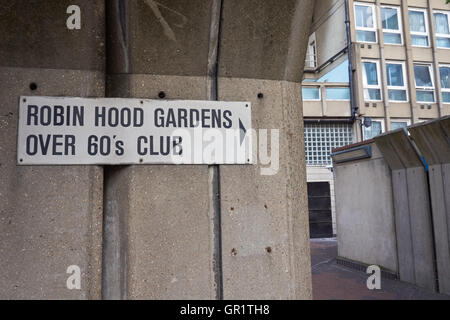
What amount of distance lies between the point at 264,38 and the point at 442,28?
20.8 meters

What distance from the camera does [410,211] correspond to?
7297 millimetres

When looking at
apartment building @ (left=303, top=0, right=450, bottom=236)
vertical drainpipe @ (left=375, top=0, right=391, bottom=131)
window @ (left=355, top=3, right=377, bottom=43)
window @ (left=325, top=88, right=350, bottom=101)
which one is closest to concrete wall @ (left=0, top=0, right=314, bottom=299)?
apartment building @ (left=303, top=0, right=450, bottom=236)

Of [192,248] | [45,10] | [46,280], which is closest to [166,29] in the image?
[45,10]

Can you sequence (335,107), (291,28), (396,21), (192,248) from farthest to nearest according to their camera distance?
(396,21) < (335,107) < (291,28) < (192,248)

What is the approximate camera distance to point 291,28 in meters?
2.32

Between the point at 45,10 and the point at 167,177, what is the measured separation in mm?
1044

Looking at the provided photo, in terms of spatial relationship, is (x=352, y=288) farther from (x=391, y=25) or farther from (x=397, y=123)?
(x=391, y=25)

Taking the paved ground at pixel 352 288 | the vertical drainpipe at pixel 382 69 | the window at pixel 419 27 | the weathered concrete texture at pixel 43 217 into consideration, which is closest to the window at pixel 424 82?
the window at pixel 419 27

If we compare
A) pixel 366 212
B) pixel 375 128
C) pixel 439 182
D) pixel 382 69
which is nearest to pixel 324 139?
pixel 375 128

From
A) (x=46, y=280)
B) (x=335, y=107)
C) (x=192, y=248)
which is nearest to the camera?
(x=46, y=280)

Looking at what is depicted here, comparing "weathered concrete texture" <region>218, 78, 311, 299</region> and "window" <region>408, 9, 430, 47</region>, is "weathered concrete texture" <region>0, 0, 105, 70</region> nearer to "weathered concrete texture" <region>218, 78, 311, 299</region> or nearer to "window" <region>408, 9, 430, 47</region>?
"weathered concrete texture" <region>218, 78, 311, 299</region>

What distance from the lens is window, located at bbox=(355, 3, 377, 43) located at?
60.4 ft

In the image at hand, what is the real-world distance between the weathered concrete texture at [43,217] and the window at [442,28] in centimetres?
2099
